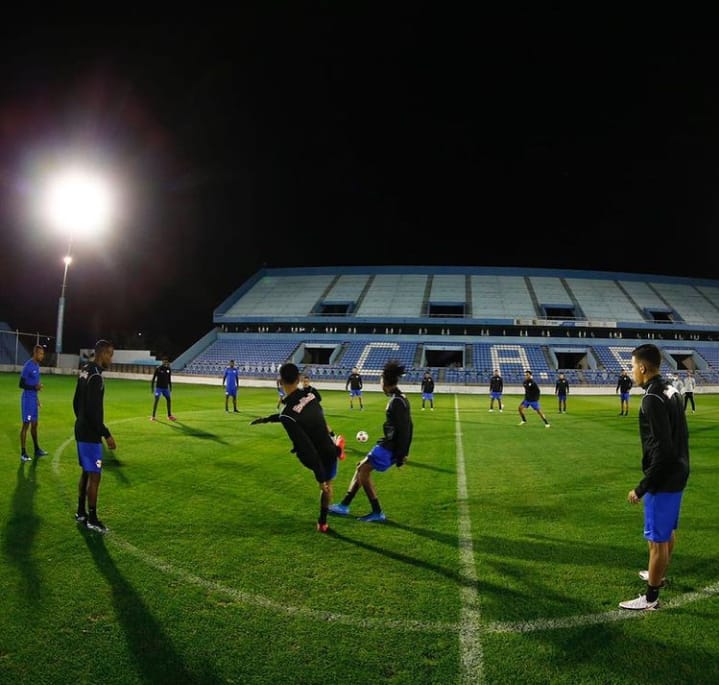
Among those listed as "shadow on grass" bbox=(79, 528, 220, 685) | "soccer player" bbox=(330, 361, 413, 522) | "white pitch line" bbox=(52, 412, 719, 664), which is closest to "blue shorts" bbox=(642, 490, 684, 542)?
"white pitch line" bbox=(52, 412, 719, 664)

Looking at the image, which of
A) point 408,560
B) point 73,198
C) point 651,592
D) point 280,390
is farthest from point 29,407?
point 73,198

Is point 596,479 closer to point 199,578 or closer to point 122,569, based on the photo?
point 199,578

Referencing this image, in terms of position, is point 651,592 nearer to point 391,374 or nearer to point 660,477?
point 660,477

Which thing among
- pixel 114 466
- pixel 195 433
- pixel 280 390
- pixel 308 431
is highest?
pixel 280 390

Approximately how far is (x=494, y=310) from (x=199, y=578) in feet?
163

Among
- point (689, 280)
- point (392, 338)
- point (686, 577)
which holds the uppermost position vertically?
point (689, 280)

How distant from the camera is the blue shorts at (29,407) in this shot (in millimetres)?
9336

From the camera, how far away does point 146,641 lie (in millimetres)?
3330

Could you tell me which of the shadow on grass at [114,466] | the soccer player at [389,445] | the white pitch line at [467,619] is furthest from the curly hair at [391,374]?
the shadow on grass at [114,466]

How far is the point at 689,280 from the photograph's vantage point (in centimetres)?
6091

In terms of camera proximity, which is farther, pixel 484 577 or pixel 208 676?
pixel 484 577

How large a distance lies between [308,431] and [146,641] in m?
2.66

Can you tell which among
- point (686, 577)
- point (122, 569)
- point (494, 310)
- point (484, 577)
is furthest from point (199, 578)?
point (494, 310)

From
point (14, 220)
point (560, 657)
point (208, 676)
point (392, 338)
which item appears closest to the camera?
point (208, 676)
